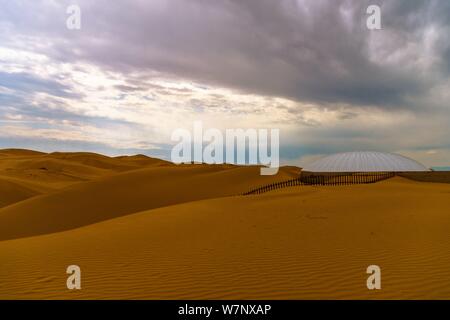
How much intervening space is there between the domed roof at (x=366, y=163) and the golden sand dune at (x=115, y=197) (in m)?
8.22

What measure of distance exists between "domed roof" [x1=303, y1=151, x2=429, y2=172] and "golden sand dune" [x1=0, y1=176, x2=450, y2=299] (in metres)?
33.7

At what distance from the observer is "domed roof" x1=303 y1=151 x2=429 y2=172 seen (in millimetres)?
48438

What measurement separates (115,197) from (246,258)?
2652 cm

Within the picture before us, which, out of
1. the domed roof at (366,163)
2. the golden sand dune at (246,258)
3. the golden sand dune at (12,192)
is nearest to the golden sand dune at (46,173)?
the golden sand dune at (12,192)

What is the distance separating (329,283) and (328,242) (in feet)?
11.1

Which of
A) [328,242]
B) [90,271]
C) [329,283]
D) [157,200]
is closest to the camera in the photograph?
[329,283]

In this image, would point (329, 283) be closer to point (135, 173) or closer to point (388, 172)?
point (135, 173)

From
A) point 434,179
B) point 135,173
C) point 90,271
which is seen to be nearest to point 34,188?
point 135,173

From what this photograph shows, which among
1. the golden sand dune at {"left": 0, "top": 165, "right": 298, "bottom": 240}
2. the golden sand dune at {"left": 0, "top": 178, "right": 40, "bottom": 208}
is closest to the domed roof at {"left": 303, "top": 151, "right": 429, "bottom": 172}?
the golden sand dune at {"left": 0, "top": 165, "right": 298, "bottom": 240}

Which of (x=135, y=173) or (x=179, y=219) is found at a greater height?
(x=135, y=173)

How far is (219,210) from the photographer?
18.6 m

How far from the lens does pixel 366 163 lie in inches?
1935
